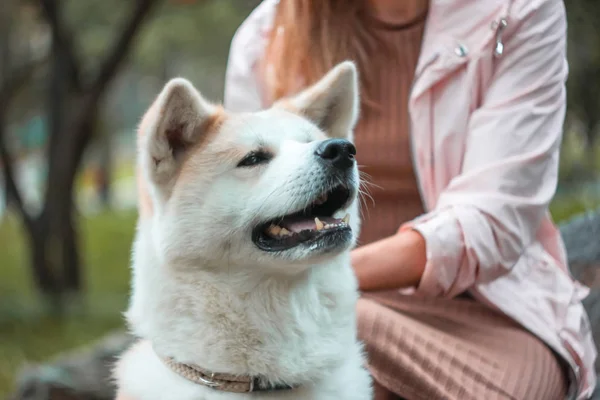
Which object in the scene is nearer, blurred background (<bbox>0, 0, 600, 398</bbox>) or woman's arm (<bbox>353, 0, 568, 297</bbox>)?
woman's arm (<bbox>353, 0, 568, 297</bbox>)

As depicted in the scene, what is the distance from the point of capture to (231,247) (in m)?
1.62

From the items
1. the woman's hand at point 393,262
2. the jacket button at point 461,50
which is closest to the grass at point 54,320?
the jacket button at point 461,50

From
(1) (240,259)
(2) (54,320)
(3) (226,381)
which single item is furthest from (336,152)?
(2) (54,320)

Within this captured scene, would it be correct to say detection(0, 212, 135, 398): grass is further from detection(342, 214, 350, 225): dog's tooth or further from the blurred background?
detection(342, 214, 350, 225): dog's tooth

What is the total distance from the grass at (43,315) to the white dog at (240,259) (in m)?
2.97

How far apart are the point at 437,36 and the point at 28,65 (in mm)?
6723

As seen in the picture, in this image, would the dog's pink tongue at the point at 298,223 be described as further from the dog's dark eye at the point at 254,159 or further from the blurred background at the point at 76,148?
the blurred background at the point at 76,148

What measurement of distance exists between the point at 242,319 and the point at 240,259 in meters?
0.13

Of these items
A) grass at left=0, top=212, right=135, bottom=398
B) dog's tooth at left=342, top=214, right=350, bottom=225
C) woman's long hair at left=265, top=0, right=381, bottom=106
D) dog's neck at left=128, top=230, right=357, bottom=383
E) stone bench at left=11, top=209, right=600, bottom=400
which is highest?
woman's long hair at left=265, top=0, right=381, bottom=106

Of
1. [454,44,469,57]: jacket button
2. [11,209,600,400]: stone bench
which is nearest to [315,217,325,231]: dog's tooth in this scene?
[454,44,469,57]: jacket button

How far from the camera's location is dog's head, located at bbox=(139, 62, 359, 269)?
1564 mm

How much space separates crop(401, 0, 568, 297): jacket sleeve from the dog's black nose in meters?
0.32

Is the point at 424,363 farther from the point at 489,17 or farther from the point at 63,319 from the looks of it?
the point at 63,319

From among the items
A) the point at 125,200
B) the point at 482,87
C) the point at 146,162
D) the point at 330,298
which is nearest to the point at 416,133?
the point at 482,87
